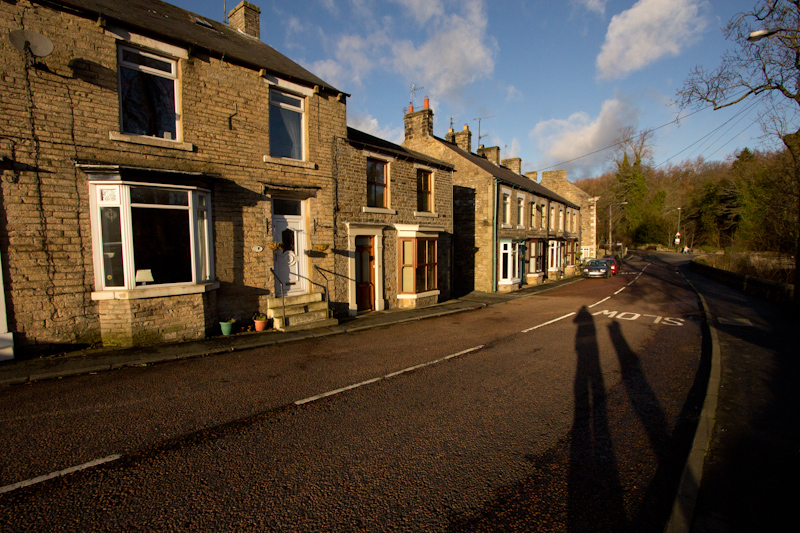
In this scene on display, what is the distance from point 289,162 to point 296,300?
160 inches

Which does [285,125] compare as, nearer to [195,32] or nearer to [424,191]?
[195,32]

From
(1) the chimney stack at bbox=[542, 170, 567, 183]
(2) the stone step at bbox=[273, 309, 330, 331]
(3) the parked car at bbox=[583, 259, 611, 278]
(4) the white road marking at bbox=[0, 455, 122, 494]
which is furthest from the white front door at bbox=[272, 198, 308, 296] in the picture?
(1) the chimney stack at bbox=[542, 170, 567, 183]

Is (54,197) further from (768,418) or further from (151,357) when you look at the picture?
(768,418)

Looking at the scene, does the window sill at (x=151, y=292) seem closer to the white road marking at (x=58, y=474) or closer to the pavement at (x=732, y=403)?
the pavement at (x=732, y=403)

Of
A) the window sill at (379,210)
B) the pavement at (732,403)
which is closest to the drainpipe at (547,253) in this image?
the pavement at (732,403)

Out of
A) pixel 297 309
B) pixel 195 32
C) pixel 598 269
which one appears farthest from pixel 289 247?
pixel 598 269

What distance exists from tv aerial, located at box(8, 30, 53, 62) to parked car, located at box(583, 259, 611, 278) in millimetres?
31175

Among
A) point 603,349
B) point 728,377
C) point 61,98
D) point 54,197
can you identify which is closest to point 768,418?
point 728,377

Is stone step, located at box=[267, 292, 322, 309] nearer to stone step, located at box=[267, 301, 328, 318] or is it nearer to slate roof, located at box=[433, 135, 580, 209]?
stone step, located at box=[267, 301, 328, 318]

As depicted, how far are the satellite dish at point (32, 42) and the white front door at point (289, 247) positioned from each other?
5.36m

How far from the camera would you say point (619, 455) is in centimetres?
411

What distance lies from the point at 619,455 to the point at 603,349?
15.7ft

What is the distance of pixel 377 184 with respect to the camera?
44.5 ft

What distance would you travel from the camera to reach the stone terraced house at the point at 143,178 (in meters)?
7.29
